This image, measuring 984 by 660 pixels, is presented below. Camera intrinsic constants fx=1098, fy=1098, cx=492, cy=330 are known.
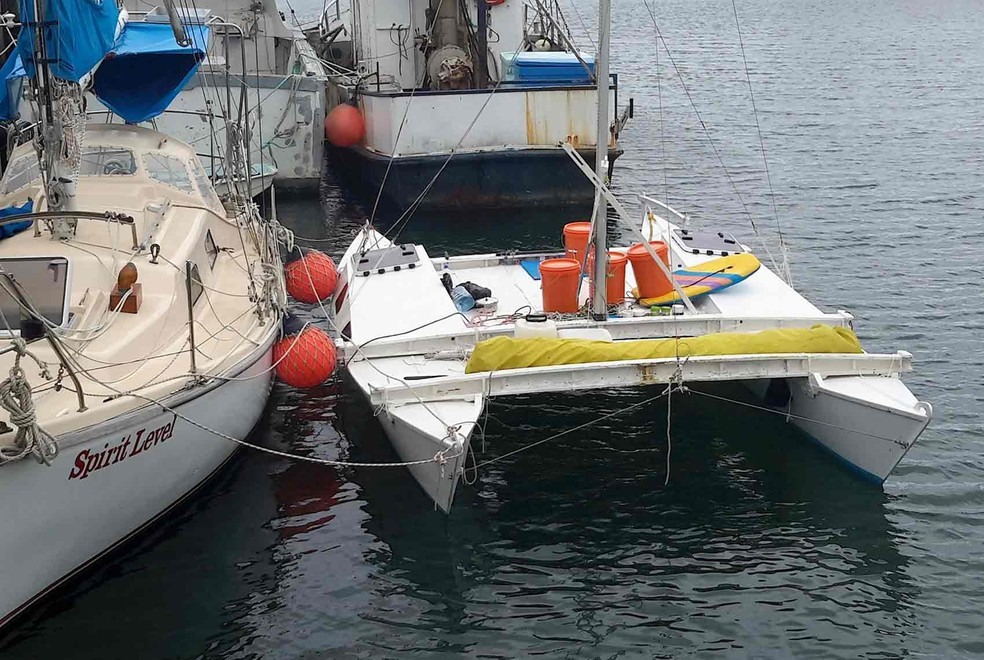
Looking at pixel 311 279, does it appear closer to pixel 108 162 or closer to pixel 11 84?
pixel 108 162

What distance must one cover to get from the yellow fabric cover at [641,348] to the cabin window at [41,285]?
133 inches

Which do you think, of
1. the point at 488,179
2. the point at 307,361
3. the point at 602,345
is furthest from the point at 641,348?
the point at 488,179

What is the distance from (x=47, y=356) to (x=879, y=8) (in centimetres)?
6559

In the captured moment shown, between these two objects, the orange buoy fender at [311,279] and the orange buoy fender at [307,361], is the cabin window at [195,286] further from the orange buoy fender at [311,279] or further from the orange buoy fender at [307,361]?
the orange buoy fender at [311,279]

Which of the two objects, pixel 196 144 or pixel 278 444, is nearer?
pixel 278 444

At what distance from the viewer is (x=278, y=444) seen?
432 inches

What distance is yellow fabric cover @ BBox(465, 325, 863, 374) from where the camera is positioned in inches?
373

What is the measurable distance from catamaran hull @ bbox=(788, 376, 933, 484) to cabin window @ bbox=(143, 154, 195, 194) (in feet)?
22.3

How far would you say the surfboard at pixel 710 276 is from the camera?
37.3 ft

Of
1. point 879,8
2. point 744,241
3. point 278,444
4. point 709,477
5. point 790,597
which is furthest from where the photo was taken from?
point 879,8

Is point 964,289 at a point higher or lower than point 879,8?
lower

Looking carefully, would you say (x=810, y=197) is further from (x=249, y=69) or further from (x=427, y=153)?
(x=249, y=69)

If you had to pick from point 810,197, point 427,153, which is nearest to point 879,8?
point 810,197

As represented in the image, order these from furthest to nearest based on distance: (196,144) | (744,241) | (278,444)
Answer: (196,144), (744,241), (278,444)
